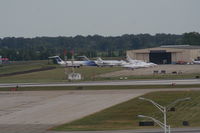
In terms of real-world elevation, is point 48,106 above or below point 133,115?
above

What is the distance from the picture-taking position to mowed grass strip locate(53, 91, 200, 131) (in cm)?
7713

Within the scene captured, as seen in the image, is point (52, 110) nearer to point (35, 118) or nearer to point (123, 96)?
point (35, 118)

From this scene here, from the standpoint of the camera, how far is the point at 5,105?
104750 millimetres

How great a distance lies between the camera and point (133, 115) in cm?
8600

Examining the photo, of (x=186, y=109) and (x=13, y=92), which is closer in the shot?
(x=186, y=109)

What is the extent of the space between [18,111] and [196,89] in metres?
33.3

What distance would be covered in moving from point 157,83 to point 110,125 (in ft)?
172

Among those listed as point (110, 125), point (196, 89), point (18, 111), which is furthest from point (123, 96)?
point (110, 125)

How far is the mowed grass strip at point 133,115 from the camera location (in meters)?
77.1

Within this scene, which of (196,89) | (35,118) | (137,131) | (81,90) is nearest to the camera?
(137,131)

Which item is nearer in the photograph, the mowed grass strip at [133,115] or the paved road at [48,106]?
the mowed grass strip at [133,115]

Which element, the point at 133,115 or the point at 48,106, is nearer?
the point at 133,115

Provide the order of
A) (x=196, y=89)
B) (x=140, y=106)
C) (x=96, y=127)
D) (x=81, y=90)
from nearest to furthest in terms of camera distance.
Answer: (x=96, y=127)
(x=140, y=106)
(x=196, y=89)
(x=81, y=90)

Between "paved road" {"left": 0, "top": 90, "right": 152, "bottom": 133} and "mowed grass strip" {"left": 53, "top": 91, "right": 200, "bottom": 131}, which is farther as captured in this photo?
"paved road" {"left": 0, "top": 90, "right": 152, "bottom": 133}
